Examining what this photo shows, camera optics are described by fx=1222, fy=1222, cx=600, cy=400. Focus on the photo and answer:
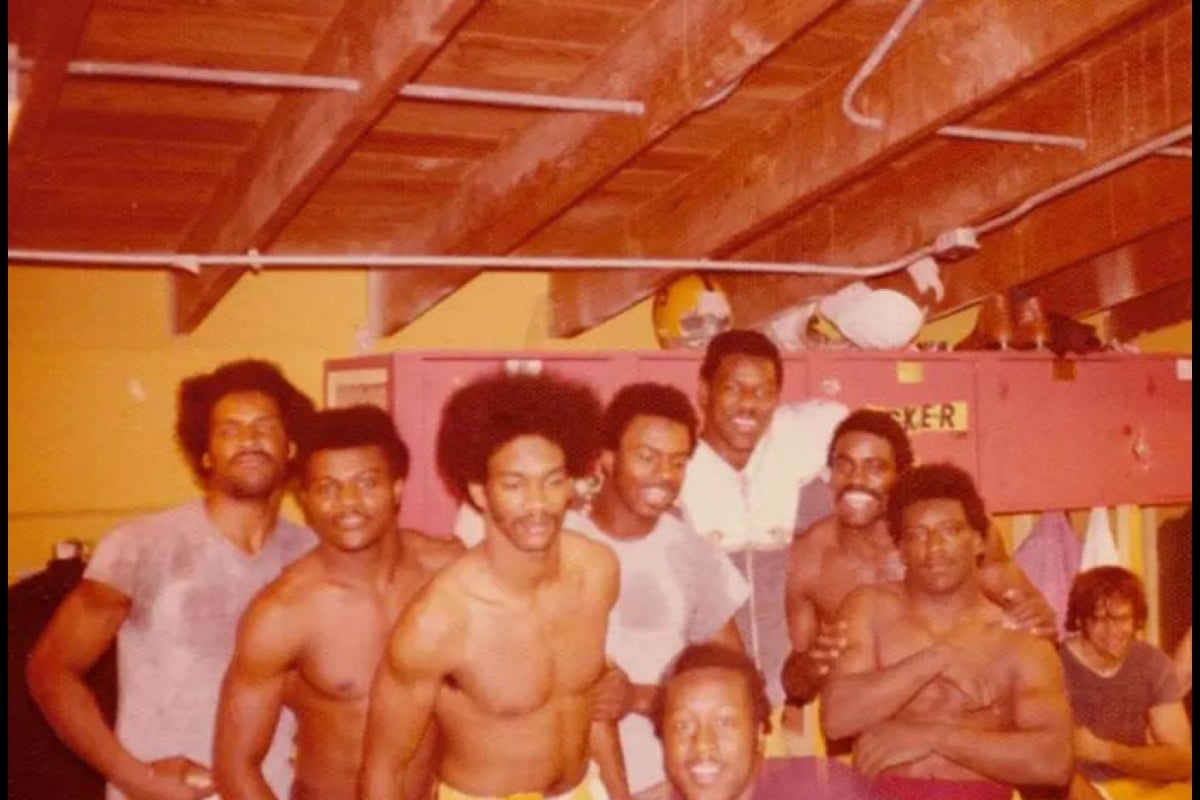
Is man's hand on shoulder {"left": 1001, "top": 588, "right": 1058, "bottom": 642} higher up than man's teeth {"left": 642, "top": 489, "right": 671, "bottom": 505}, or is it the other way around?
man's teeth {"left": 642, "top": 489, "right": 671, "bottom": 505}

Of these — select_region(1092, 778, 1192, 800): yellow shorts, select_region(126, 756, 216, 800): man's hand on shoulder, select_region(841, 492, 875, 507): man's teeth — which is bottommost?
select_region(1092, 778, 1192, 800): yellow shorts

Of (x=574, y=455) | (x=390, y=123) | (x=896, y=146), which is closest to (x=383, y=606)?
(x=574, y=455)

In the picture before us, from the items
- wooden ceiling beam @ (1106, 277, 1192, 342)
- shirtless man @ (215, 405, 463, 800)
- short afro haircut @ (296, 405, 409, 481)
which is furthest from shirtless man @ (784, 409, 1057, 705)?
wooden ceiling beam @ (1106, 277, 1192, 342)

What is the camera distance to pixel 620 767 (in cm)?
388

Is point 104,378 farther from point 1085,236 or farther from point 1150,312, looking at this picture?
point 1150,312

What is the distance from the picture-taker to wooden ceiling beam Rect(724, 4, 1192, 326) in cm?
349

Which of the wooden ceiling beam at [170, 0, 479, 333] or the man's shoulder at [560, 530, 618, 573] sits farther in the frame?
the man's shoulder at [560, 530, 618, 573]

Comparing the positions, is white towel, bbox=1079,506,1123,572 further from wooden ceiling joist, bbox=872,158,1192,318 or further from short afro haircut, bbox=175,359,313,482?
short afro haircut, bbox=175,359,313,482

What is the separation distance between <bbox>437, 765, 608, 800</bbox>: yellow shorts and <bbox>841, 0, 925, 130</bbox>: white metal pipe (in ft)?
6.89

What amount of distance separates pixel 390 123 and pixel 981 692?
2.70 m

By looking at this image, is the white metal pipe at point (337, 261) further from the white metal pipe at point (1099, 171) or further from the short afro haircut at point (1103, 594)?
the short afro haircut at point (1103, 594)

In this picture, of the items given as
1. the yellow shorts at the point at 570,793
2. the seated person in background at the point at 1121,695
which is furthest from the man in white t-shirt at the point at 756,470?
the seated person in background at the point at 1121,695

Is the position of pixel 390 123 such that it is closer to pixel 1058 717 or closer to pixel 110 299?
pixel 110 299

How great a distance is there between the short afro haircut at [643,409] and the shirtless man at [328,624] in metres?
0.70
